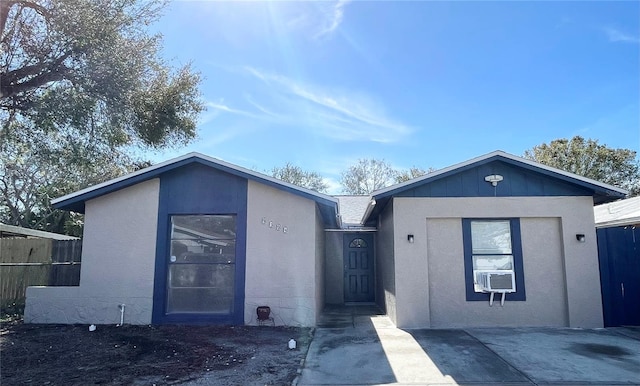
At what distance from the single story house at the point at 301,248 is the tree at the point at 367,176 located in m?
21.0

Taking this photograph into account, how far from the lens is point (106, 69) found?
8.84 metres

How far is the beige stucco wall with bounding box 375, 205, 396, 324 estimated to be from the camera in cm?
897

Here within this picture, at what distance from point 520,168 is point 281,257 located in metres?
5.22

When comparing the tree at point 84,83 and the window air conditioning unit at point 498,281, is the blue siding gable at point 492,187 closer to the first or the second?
the window air conditioning unit at point 498,281

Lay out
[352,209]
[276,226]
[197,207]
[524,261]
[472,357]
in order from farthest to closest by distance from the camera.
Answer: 1. [352,209]
2. [197,207]
3. [276,226]
4. [524,261]
5. [472,357]

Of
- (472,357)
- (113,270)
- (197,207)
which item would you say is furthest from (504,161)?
(113,270)

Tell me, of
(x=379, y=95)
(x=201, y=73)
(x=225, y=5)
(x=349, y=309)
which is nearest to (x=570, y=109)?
(x=379, y=95)

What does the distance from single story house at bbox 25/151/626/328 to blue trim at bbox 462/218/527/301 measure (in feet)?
0.07

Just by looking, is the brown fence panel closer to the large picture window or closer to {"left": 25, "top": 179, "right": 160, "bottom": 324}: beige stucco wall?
{"left": 25, "top": 179, "right": 160, "bottom": 324}: beige stucco wall

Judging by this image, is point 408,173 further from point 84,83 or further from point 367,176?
point 84,83

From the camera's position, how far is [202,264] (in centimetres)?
866

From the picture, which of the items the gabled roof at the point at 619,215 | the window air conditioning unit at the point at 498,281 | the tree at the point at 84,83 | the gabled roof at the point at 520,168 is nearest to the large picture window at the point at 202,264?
the tree at the point at 84,83

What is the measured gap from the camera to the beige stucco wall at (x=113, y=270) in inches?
334

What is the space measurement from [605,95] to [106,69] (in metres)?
12.3
